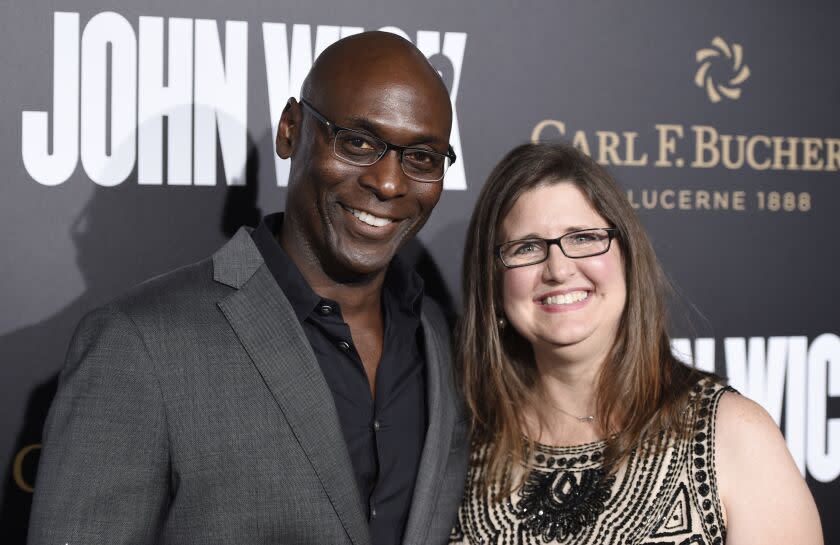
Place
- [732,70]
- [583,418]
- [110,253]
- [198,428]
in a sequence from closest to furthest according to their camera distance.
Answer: [198,428]
[583,418]
[110,253]
[732,70]

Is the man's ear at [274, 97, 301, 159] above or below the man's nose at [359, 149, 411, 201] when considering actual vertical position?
above

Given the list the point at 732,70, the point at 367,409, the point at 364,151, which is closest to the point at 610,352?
the point at 367,409

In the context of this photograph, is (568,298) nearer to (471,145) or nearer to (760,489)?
(760,489)

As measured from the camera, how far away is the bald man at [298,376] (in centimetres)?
152

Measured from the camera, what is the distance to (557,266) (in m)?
1.90

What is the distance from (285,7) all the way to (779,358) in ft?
6.38

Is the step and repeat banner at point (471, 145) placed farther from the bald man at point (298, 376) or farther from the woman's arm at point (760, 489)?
the woman's arm at point (760, 489)

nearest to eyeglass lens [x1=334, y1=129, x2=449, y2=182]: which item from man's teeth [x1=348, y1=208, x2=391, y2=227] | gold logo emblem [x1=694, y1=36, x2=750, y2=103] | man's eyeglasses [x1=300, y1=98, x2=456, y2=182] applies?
man's eyeglasses [x1=300, y1=98, x2=456, y2=182]

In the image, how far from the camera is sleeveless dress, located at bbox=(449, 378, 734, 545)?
5.86ft

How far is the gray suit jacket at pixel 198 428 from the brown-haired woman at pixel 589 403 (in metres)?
0.35

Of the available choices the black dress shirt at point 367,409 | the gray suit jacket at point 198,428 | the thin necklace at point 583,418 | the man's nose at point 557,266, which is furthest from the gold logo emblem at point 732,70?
the gray suit jacket at point 198,428

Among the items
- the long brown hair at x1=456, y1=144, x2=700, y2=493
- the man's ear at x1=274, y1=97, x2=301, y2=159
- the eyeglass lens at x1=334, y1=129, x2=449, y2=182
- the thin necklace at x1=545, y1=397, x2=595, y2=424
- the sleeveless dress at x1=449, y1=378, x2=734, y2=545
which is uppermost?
the man's ear at x1=274, y1=97, x2=301, y2=159

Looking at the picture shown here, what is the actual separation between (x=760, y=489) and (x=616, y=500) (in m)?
0.29

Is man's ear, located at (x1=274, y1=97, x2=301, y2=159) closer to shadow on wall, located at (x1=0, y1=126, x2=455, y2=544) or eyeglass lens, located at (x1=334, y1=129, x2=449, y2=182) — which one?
eyeglass lens, located at (x1=334, y1=129, x2=449, y2=182)
